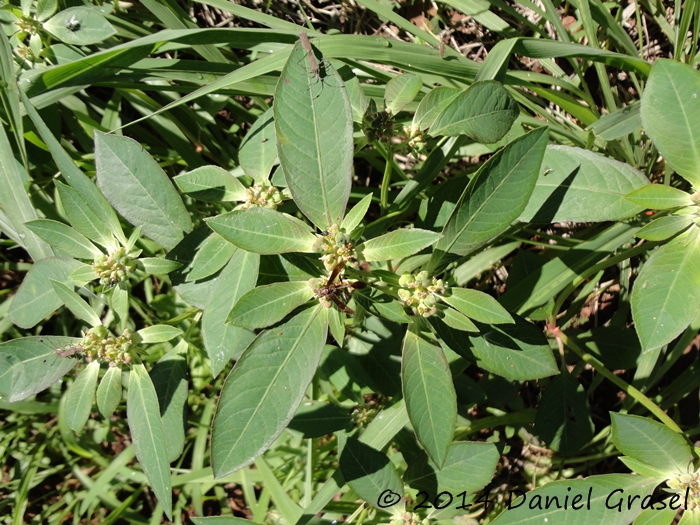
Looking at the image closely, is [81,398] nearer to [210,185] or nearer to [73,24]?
[210,185]

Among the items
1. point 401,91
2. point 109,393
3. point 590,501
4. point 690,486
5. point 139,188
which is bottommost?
point 590,501

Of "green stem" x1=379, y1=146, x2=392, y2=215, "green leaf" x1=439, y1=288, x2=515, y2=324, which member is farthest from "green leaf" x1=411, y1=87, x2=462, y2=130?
"green leaf" x1=439, y1=288, x2=515, y2=324

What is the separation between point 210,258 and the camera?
5.83 feet

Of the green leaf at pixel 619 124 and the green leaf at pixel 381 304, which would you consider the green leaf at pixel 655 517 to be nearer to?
the green leaf at pixel 381 304

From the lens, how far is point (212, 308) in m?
1.74

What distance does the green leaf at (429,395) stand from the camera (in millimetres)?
1497

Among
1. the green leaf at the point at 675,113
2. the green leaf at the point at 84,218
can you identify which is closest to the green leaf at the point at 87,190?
the green leaf at the point at 84,218

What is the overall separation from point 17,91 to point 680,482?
8.52ft

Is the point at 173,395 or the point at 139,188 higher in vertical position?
the point at 139,188

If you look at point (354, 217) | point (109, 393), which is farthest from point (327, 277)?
point (109, 393)

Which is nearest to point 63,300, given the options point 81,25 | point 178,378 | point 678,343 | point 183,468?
point 178,378

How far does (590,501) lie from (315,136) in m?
1.42

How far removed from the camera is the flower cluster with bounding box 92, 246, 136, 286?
1.79 metres

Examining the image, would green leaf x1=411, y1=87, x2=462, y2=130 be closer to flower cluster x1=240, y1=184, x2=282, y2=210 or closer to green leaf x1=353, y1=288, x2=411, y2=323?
flower cluster x1=240, y1=184, x2=282, y2=210
